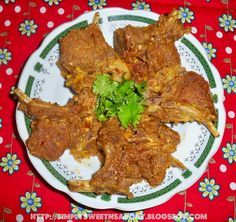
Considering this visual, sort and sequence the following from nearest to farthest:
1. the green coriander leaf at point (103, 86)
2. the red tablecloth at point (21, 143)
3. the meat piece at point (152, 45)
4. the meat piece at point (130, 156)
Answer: the meat piece at point (130, 156), the green coriander leaf at point (103, 86), the meat piece at point (152, 45), the red tablecloth at point (21, 143)

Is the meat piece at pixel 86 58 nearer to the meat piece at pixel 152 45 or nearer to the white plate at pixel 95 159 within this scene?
the meat piece at pixel 152 45

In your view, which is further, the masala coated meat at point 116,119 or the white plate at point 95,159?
the white plate at point 95,159

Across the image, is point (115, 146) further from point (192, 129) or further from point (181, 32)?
point (181, 32)

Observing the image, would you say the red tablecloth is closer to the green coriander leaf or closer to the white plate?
the white plate

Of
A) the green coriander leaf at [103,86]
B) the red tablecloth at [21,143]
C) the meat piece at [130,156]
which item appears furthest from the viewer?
the red tablecloth at [21,143]

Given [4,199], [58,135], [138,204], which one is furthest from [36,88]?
[138,204]

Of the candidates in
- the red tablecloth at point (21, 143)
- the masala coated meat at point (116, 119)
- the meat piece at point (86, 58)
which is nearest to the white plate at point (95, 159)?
the masala coated meat at point (116, 119)

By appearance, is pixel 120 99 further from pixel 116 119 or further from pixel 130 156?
pixel 130 156

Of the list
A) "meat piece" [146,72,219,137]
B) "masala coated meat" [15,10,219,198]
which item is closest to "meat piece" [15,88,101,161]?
"masala coated meat" [15,10,219,198]
